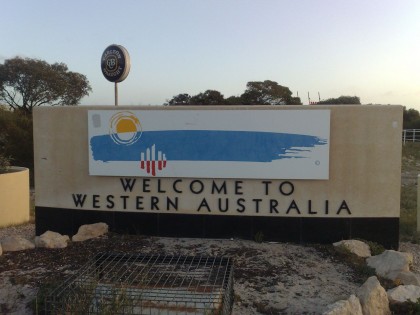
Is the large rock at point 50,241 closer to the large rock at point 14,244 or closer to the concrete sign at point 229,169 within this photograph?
the large rock at point 14,244

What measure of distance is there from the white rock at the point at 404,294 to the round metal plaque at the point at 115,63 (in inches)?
253

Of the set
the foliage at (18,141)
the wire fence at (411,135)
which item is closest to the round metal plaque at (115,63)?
the foliage at (18,141)

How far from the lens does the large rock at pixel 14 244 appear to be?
745cm

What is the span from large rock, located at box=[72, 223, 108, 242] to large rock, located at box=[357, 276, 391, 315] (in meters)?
4.62

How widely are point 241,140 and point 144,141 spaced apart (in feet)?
5.43

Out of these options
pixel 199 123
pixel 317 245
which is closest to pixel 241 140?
pixel 199 123

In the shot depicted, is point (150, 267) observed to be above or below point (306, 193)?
below

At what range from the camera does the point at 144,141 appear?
817 centimetres

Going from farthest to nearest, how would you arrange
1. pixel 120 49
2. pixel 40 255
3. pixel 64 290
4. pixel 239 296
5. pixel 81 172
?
pixel 120 49
pixel 81 172
pixel 40 255
pixel 239 296
pixel 64 290

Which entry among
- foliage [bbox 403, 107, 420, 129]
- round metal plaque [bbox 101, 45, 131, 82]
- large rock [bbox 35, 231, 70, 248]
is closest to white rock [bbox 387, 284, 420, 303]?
large rock [bbox 35, 231, 70, 248]

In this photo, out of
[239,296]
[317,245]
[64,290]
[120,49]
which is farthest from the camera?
[120,49]

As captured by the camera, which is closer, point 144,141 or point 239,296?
point 239,296

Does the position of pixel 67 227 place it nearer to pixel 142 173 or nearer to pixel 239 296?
pixel 142 173

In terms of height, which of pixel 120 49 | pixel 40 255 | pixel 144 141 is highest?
pixel 120 49
